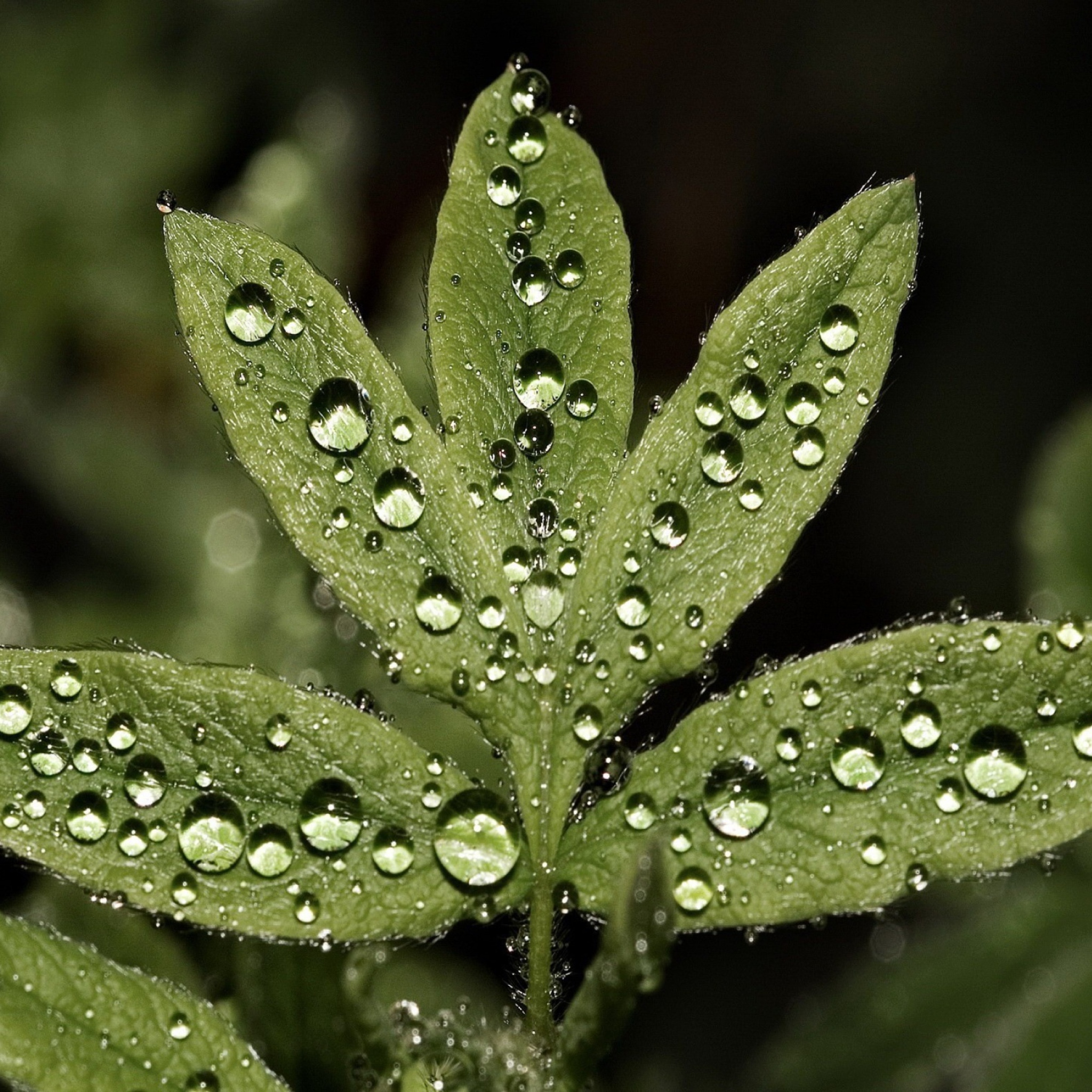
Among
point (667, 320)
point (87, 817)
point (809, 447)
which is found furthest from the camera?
point (667, 320)

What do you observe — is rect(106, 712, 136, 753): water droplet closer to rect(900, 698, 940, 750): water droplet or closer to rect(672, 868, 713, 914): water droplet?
rect(672, 868, 713, 914): water droplet

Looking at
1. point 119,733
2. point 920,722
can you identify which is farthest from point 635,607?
point 119,733

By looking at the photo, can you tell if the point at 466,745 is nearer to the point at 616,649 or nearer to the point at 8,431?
the point at 616,649

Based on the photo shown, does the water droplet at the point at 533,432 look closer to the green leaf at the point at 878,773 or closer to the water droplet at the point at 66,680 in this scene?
the green leaf at the point at 878,773

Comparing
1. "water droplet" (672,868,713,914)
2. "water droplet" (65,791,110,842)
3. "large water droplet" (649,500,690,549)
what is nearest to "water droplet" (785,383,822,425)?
"large water droplet" (649,500,690,549)

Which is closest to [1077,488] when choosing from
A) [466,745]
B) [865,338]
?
[466,745]

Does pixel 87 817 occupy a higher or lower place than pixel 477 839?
lower

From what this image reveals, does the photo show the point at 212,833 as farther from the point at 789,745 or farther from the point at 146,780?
the point at 789,745
